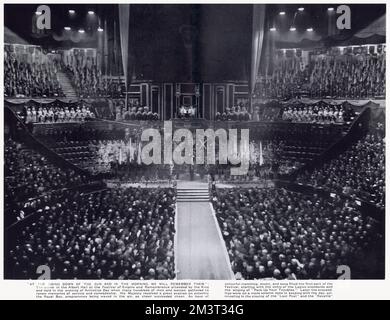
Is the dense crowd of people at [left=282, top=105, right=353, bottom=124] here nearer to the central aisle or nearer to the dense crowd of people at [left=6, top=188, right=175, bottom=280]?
the central aisle

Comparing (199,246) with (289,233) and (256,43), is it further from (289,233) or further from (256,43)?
(256,43)

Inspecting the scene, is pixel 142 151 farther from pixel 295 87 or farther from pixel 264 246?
pixel 295 87

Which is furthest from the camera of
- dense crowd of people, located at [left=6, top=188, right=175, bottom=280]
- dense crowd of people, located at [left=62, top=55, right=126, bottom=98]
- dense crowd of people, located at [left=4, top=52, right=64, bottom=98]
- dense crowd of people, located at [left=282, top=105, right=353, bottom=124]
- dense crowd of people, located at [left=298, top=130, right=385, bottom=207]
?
dense crowd of people, located at [left=282, top=105, right=353, bottom=124]

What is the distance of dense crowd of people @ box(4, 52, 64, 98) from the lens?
22.2ft

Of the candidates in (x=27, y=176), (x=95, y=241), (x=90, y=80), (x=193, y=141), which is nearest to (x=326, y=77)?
(x=193, y=141)

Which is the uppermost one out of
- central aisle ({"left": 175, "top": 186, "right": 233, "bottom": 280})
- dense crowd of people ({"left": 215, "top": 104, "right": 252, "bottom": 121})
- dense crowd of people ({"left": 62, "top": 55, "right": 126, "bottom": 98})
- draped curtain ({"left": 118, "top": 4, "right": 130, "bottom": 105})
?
draped curtain ({"left": 118, "top": 4, "right": 130, "bottom": 105})

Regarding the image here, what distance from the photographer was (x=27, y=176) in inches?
276

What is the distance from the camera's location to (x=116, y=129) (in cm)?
775

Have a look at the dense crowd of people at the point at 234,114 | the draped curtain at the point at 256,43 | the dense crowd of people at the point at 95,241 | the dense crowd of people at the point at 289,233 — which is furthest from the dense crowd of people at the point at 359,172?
the dense crowd of people at the point at 95,241

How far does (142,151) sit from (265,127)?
2308mm

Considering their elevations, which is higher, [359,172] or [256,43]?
[256,43]

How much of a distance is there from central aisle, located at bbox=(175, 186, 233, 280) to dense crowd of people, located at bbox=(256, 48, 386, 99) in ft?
8.42

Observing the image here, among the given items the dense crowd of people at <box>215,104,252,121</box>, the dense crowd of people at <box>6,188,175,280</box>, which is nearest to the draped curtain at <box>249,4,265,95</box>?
the dense crowd of people at <box>215,104,252,121</box>

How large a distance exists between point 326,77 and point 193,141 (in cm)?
317
